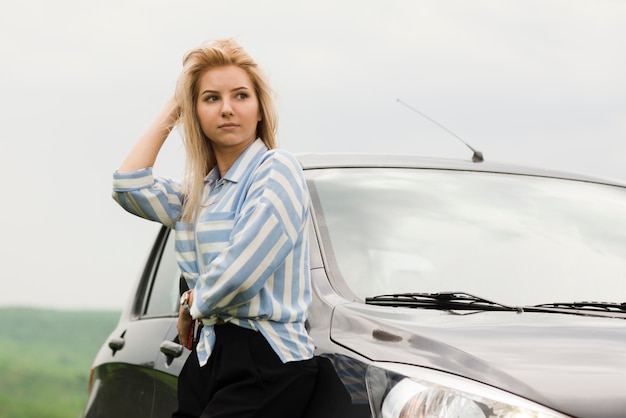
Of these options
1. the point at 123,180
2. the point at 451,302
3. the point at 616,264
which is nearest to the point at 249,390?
the point at 451,302

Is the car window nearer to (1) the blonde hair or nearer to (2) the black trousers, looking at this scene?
(1) the blonde hair

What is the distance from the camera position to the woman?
3.35m

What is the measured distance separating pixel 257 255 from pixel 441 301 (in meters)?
0.56

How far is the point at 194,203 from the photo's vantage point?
12.5 feet

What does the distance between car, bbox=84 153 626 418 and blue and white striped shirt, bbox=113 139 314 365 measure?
109 millimetres

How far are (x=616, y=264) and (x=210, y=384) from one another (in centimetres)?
143

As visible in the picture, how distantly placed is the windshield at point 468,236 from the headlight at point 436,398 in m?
0.66

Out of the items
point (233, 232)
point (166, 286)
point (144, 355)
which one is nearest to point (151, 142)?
point (233, 232)

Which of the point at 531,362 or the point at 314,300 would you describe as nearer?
the point at 531,362

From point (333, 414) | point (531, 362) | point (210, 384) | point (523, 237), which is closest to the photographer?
point (531, 362)

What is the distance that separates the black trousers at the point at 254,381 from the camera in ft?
10.9

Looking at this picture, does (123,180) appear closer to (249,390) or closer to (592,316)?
(249,390)

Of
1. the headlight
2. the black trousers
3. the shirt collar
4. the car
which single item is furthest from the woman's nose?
the headlight

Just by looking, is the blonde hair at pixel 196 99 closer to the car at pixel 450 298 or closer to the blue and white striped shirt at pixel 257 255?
the blue and white striped shirt at pixel 257 255
